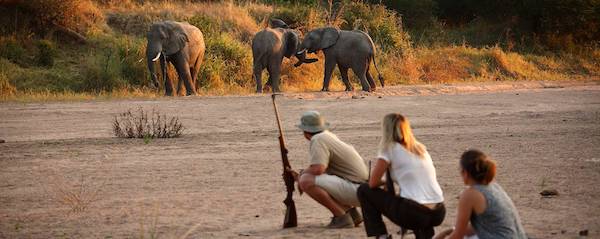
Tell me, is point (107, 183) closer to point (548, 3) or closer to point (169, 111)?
point (169, 111)

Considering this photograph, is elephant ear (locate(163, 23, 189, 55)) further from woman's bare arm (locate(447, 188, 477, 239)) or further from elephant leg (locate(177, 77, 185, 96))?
woman's bare arm (locate(447, 188, 477, 239))

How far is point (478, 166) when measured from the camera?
727cm

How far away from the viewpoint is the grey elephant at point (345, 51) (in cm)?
2643

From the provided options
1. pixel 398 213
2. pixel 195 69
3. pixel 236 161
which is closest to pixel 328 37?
pixel 195 69

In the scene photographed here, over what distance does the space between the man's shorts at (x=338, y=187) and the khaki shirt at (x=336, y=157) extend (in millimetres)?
65

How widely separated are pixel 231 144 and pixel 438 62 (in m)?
18.0

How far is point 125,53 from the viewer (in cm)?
2778

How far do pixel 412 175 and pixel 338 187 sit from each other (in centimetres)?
119

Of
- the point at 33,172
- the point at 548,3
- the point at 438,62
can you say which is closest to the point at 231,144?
the point at 33,172

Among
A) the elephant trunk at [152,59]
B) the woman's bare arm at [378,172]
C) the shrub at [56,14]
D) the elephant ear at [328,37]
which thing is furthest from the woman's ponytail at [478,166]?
the shrub at [56,14]

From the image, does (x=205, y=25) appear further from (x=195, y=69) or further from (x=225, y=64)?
(x=195, y=69)

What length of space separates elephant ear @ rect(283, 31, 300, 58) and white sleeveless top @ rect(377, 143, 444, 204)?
19.4 m

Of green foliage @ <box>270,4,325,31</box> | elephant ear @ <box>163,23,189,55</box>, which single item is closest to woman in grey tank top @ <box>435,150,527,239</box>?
elephant ear @ <box>163,23,189,55</box>

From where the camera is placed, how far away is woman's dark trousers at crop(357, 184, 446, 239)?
8.15 meters
